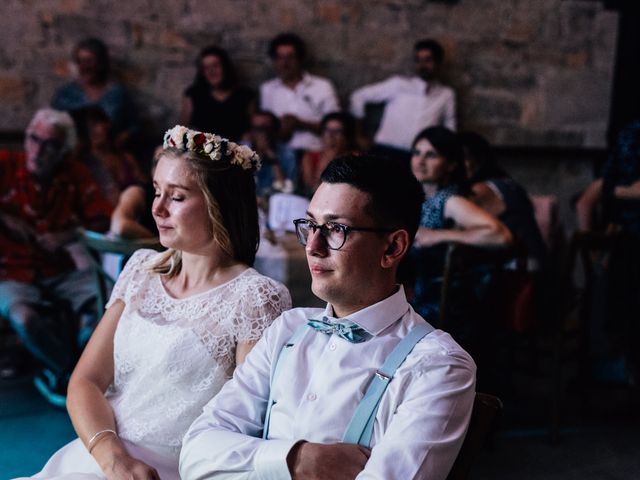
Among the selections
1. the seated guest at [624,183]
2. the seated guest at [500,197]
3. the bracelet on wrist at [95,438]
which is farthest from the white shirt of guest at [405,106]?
the bracelet on wrist at [95,438]

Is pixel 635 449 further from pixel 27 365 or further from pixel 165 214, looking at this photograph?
pixel 27 365

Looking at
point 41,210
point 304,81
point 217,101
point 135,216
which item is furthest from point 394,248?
point 304,81

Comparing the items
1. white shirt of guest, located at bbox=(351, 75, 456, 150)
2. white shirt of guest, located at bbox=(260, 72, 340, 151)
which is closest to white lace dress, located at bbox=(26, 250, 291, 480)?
white shirt of guest, located at bbox=(260, 72, 340, 151)

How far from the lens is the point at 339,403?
1298 mm

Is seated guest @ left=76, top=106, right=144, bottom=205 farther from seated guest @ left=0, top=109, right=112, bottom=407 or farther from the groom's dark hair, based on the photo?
the groom's dark hair

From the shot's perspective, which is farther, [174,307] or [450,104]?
[450,104]

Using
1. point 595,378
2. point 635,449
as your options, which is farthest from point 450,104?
point 635,449

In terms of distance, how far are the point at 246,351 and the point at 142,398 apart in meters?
0.26

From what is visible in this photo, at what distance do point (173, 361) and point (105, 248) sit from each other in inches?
49.4

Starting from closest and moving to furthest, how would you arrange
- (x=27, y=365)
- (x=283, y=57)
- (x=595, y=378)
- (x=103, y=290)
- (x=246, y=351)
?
(x=246, y=351) → (x=103, y=290) → (x=595, y=378) → (x=27, y=365) → (x=283, y=57)

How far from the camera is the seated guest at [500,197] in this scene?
3711 millimetres

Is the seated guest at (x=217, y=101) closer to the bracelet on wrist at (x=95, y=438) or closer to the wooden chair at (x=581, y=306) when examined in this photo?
the wooden chair at (x=581, y=306)

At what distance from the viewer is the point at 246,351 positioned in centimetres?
161

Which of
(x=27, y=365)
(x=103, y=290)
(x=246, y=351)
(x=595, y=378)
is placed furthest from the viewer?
(x=27, y=365)
